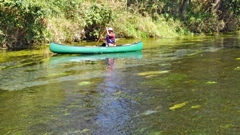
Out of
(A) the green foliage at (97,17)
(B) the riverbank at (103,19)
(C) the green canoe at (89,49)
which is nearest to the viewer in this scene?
(C) the green canoe at (89,49)

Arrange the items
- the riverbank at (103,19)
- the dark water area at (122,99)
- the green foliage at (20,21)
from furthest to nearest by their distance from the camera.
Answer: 1. the riverbank at (103,19)
2. the green foliage at (20,21)
3. the dark water area at (122,99)

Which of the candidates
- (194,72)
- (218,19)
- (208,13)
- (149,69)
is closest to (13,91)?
(149,69)

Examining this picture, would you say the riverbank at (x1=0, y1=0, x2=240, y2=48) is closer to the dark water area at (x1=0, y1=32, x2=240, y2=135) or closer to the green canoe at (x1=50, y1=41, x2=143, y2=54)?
the green canoe at (x1=50, y1=41, x2=143, y2=54)

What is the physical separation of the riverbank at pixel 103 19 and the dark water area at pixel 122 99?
6248mm

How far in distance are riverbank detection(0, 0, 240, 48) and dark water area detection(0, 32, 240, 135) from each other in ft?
20.5

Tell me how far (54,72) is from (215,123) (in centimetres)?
679

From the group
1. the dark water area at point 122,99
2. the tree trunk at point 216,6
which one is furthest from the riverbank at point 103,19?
the dark water area at point 122,99

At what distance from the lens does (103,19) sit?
22062 mm

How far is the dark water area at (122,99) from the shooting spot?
5078mm

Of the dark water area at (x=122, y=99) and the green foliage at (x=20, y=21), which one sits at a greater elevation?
the green foliage at (x=20, y=21)

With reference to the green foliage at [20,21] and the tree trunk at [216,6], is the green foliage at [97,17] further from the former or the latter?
the tree trunk at [216,6]

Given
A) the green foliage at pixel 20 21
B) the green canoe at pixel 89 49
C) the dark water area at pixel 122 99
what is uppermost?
the green foliage at pixel 20 21

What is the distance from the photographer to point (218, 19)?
33.4 m

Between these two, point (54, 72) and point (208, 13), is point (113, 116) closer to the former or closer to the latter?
point (54, 72)
